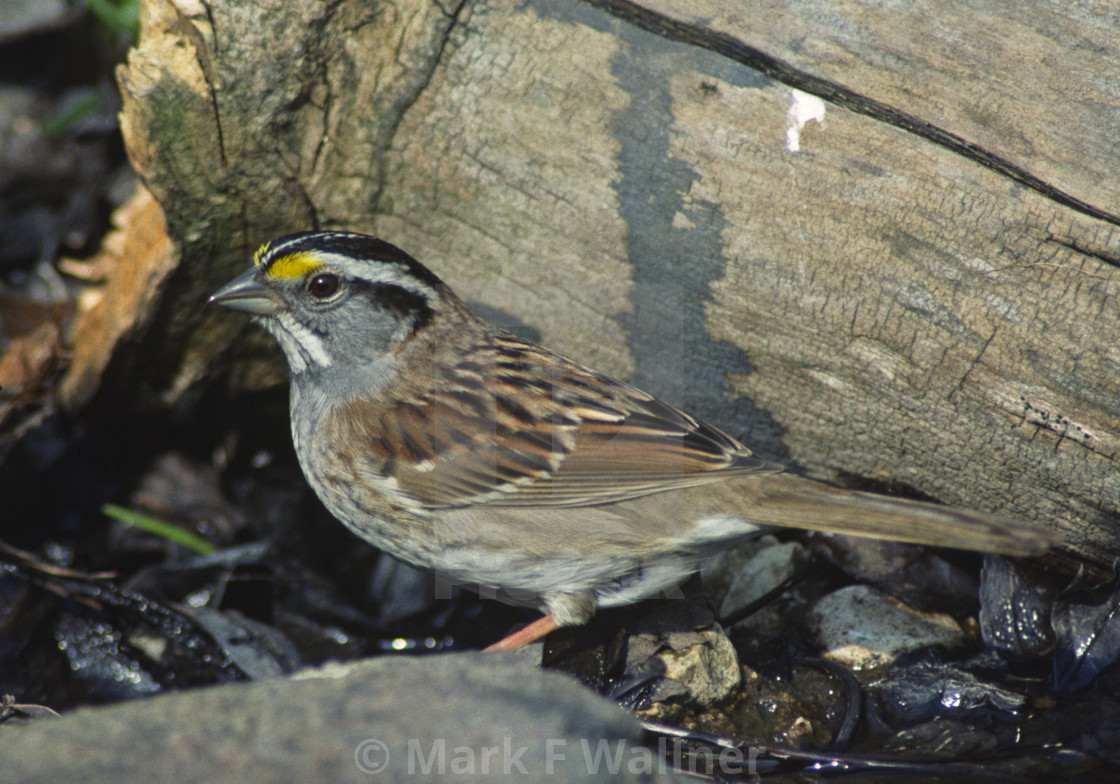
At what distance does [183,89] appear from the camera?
3.44m

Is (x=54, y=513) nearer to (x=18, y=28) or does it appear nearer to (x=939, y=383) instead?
(x=18, y=28)

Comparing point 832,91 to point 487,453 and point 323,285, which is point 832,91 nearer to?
point 487,453

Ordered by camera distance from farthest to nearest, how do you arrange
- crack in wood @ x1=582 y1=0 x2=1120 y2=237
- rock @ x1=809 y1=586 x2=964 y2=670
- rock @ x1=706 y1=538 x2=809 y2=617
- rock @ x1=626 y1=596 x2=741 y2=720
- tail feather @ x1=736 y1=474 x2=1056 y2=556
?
rock @ x1=706 y1=538 x2=809 y2=617 → rock @ x1=809 y1=586 x2=964 y2=670 → rock @ x1=626 y1=596 x2=741 y2=720 → crack in wood @ x1=582 y1=0 x2=1120 y2=237 → tail feather @ x1=736 y1=474 x2=1056 y2=556

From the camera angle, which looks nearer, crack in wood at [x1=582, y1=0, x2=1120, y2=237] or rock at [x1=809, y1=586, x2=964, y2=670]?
crack in wood at [x1=582, y1=0, x2=1120, y2=237]

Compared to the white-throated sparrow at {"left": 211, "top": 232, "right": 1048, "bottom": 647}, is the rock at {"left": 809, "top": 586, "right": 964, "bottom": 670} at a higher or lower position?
lower

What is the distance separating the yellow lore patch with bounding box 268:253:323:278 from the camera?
320 centimetres

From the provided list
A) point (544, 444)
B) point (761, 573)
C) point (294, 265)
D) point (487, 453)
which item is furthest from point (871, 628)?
point (294, 265)

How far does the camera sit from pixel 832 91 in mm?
2977

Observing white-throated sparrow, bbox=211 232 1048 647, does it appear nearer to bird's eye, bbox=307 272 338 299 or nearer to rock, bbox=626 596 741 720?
bird's eye, bbox=307 272 338 299

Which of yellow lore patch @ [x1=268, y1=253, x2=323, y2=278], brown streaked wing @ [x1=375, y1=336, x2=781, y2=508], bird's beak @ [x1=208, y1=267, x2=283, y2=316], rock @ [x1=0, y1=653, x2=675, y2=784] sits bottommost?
rock @ [x1=0, y1=653, x2=675, y2=784]

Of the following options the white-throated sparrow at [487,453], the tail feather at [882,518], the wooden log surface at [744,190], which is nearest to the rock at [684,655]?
the white-throated sparrow at [487,453]

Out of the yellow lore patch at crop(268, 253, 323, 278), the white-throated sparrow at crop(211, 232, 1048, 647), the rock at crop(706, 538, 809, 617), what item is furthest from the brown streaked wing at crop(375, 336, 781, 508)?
the rock at crop(706, 538, 809, 617)

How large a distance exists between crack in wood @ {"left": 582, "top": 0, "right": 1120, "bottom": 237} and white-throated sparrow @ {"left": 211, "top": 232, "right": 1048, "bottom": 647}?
3.67ft

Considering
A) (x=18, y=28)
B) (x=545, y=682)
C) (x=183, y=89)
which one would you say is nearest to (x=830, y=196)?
(x=545, y=682)
